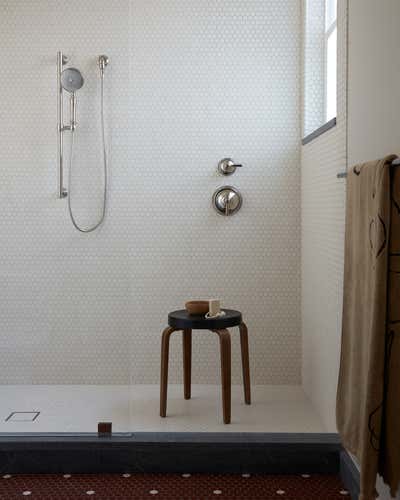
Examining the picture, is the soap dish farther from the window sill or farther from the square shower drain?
the window sill

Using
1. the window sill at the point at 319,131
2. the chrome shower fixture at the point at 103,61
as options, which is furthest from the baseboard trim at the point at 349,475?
the chrome shower fixture at the point at 103,61

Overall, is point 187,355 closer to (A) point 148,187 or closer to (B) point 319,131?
(A) point 148,187

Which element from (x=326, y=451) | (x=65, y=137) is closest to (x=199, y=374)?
(x=326, y=451)

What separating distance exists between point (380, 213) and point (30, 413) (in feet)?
6.81

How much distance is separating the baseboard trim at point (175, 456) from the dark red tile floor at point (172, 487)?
32 mm

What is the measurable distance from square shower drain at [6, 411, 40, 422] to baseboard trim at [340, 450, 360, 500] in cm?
140

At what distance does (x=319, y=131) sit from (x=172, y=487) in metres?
1.71

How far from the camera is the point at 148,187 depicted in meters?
3.82

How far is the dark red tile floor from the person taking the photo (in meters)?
2.88

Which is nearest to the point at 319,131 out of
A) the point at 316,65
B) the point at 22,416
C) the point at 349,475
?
the point at 316,65

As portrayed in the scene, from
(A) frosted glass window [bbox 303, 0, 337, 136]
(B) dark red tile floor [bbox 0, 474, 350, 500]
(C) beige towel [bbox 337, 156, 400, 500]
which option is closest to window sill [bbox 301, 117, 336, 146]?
(A) frosted glass window [bbox 303, 0, 337, 136]

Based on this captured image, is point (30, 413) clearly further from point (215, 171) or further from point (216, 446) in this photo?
point (215, 171)

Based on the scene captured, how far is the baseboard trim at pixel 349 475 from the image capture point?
2.75 m

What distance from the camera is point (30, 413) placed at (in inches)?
135
